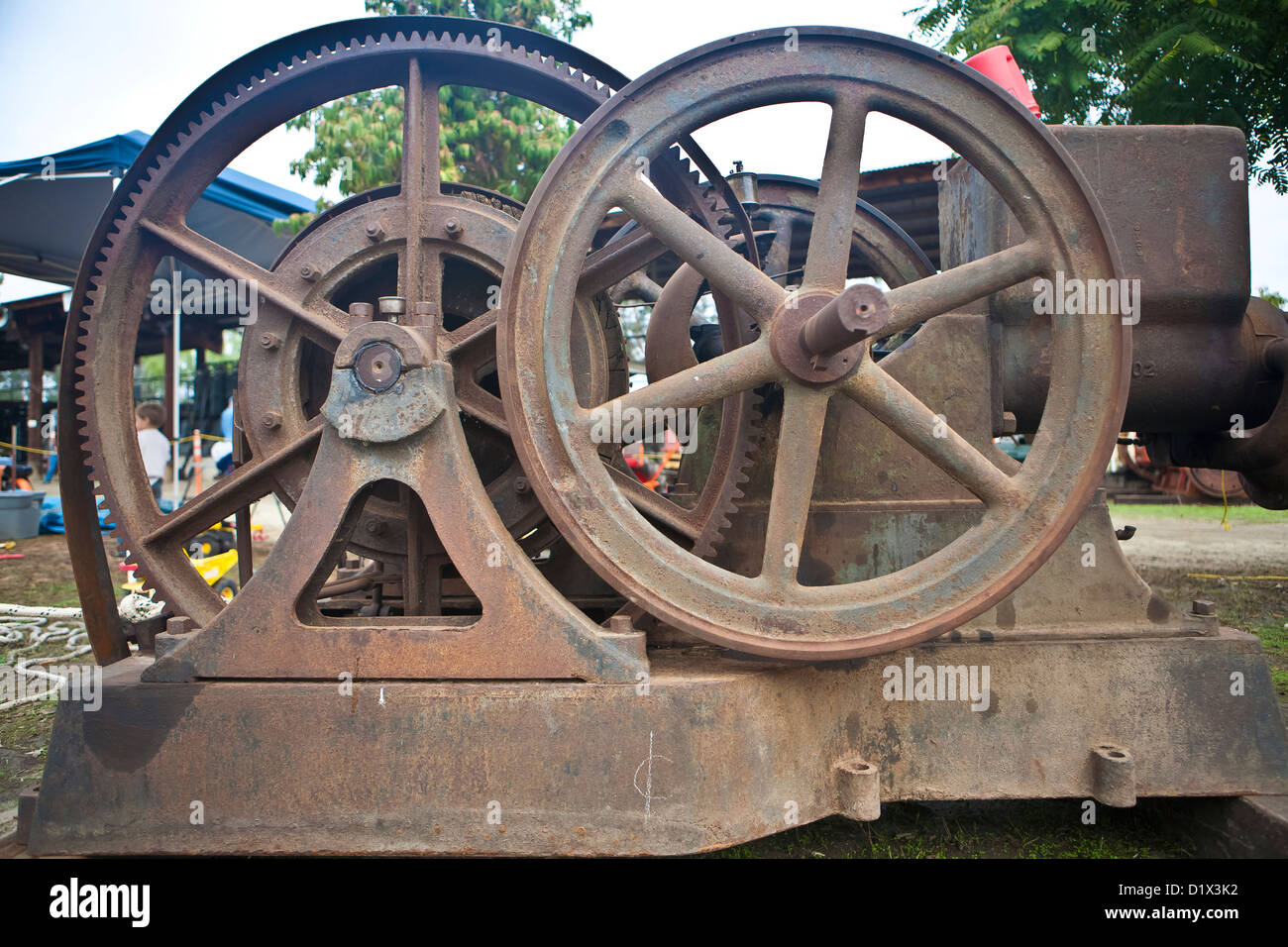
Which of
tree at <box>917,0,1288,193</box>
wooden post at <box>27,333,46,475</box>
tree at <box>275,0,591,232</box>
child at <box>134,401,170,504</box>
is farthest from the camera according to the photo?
wooden post at <box>27,333,46,475</box>

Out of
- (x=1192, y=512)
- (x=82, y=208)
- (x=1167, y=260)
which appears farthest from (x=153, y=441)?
(x=1192, y=512)

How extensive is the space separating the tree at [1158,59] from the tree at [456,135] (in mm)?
5171

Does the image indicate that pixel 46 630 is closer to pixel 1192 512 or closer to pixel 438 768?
pixel 438 768

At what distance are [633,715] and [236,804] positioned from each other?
3.21 ft

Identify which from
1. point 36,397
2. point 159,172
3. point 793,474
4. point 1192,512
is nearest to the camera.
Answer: point 793,474

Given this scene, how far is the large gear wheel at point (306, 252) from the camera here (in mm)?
2393

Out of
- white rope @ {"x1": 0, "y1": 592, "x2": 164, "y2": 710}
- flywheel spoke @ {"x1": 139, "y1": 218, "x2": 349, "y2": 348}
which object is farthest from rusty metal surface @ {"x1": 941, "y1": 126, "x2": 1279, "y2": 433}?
white rope @ {"x1": 0, "y1": 592, "x2": 164, "y2": 710}

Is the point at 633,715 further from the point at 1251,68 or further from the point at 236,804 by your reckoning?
the point at 1251,68

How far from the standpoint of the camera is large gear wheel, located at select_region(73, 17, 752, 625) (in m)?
2.39

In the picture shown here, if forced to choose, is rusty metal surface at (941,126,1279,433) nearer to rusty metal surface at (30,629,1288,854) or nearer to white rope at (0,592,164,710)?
rusty metal surface at (30,629,1288,854)

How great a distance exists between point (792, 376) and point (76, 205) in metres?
10.1

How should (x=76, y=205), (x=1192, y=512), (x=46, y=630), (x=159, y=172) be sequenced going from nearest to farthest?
(x=159, y=172) → (x=46, y=630) → (x=76, y=205) → (x=1192, y=512)

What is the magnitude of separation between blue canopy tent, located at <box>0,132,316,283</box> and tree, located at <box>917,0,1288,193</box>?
737 cm

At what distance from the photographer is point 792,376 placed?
2.06m
